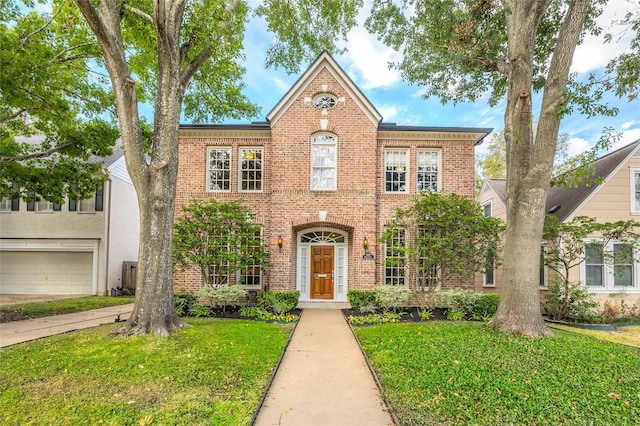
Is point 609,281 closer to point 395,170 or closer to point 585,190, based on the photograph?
point 585,190

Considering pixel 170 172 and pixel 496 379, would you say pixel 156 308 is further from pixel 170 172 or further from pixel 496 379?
pixel 496 379

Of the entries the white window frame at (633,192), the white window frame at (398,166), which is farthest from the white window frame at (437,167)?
the white window frame at (633,192)

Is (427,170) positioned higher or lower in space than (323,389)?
higher

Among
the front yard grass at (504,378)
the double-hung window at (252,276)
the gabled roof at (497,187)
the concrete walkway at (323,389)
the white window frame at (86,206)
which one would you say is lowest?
the concrete walkway at (323,389)

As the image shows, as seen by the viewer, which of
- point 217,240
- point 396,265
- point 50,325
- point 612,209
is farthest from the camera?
point 396,265

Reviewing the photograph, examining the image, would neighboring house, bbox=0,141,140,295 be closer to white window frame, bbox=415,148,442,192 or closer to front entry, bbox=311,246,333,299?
front entry, bbox=311,246,333,299

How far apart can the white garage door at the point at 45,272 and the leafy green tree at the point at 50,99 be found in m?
5.58

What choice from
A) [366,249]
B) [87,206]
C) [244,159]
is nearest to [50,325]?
[244,159]

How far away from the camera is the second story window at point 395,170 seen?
11.0 m

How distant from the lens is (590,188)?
410 inches

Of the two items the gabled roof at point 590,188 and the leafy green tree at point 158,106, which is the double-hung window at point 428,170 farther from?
the leafy green tree at point 158,106

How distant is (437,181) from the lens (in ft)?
35.8

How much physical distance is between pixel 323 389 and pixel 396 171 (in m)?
8.37

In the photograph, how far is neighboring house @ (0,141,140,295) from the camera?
14109 millimetres
